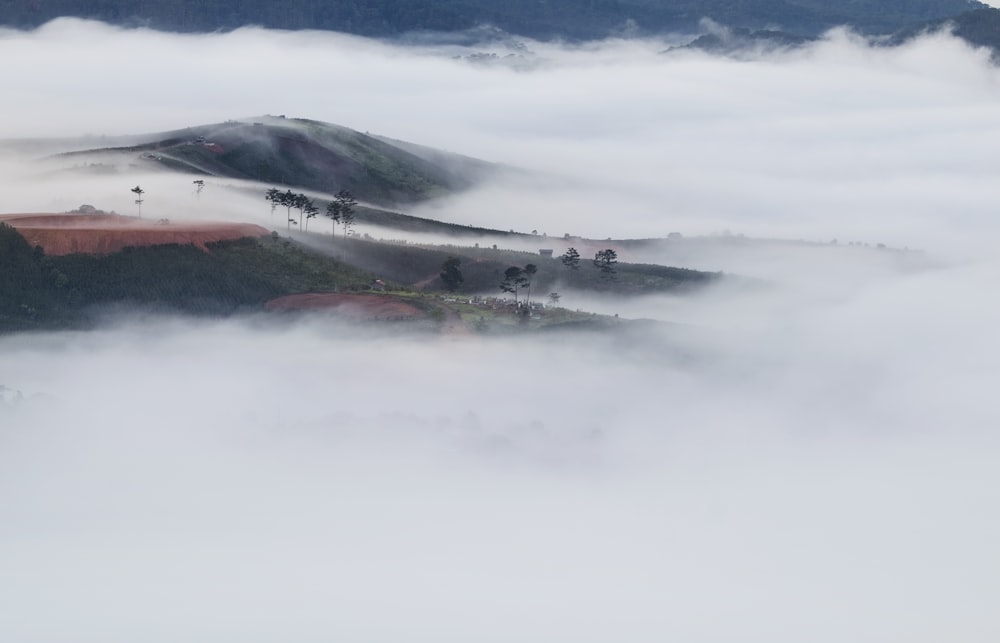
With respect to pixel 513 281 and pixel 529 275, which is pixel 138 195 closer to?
pixel 513 281

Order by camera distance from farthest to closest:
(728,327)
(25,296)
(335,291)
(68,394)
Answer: (728,327), (335,291), (25,296), (68,394)

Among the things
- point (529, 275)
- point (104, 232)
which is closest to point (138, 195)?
point (104, 232)

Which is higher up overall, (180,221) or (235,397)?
(180,221)

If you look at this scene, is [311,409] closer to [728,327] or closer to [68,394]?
[68,394]

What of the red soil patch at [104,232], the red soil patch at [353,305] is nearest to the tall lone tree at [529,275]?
the red soil patch at [353,305]

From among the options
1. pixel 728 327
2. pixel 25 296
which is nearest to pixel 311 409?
pixel 25 296

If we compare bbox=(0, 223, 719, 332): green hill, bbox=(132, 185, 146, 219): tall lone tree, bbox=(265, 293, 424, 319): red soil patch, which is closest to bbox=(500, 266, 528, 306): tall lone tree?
bbox=(0, 223, 719, 332): green hill

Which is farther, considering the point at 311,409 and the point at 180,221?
the point at 180,221
